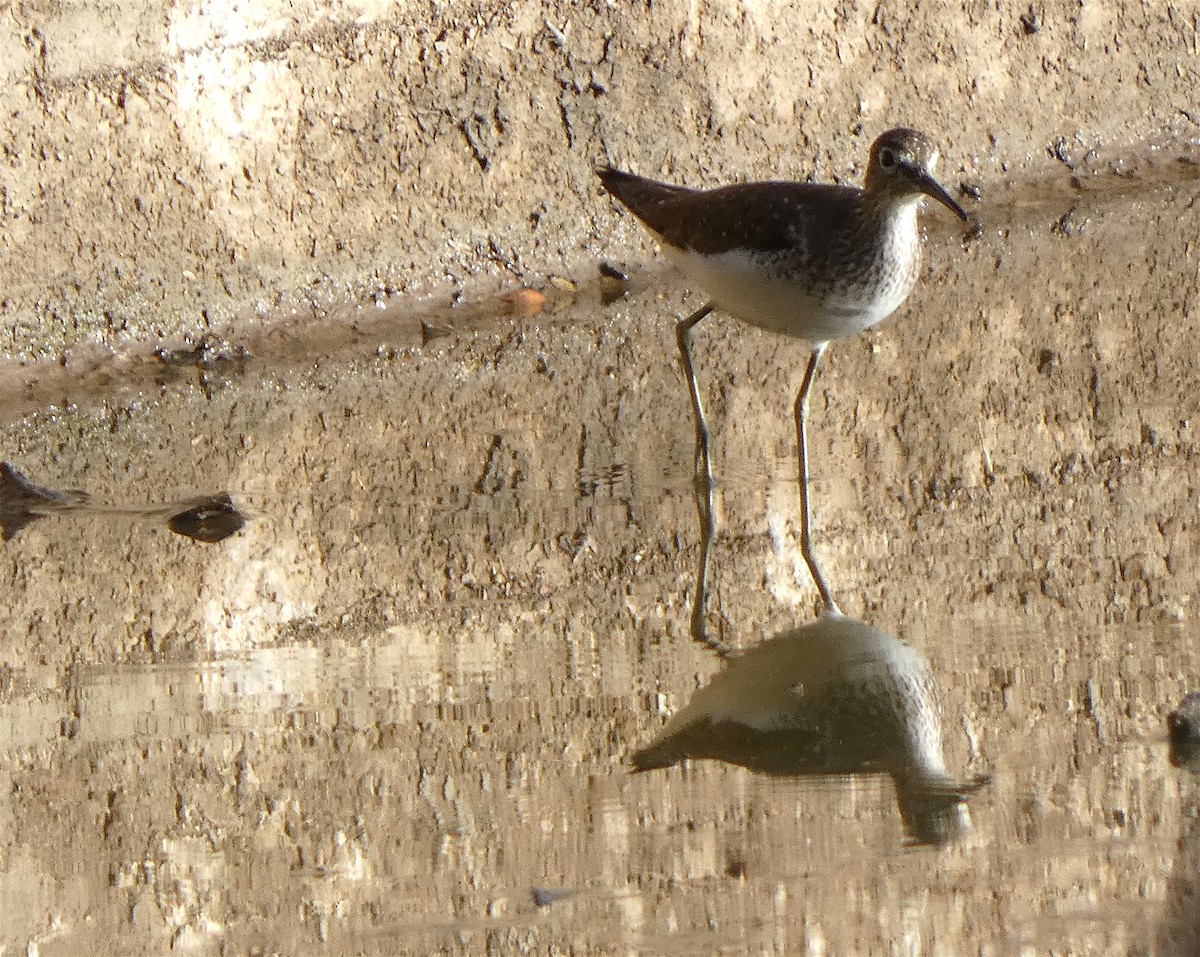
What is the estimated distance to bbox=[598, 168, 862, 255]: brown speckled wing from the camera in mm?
4504

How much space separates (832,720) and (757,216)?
1.65 meters

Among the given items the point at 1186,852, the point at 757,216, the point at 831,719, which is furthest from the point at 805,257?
the point at 1186,852

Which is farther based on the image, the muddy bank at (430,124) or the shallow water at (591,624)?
the muddy bank at (430,124)

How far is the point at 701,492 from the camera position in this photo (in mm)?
4668

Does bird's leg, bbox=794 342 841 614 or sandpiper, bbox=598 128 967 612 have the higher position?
sandpiper, bbox=598 128 967 612

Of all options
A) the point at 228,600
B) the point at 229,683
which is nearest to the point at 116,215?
the point at 228,600

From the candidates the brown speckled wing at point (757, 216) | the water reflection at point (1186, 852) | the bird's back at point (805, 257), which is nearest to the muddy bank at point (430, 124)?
the brown speckled wing at point (757, 216)

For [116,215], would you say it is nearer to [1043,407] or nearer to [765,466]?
[765,466]

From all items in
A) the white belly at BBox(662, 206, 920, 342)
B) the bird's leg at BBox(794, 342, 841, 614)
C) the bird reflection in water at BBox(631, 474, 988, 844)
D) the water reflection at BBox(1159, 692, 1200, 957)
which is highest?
the white belly at BBox(662, 206, 920, 342)

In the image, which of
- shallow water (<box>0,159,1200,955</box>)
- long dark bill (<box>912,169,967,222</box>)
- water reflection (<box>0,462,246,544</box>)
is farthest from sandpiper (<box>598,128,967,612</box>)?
water reflection (<box>0,462,246,544</box>)

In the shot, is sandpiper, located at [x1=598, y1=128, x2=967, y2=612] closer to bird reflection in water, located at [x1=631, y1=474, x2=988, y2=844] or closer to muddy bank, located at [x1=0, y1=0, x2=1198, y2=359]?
bird reflection in water, located at [x1=631, y1=474, x2=988, y2=844]

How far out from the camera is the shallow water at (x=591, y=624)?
9.78 ft

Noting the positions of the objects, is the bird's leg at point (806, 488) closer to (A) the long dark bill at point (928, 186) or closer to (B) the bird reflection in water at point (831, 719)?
(B) the bird reflection in water at point (831, 719)

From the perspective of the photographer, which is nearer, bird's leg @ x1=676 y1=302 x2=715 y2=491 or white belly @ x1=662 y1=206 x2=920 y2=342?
white belly @ x1=662 y1=206 x2=920 y2=342
